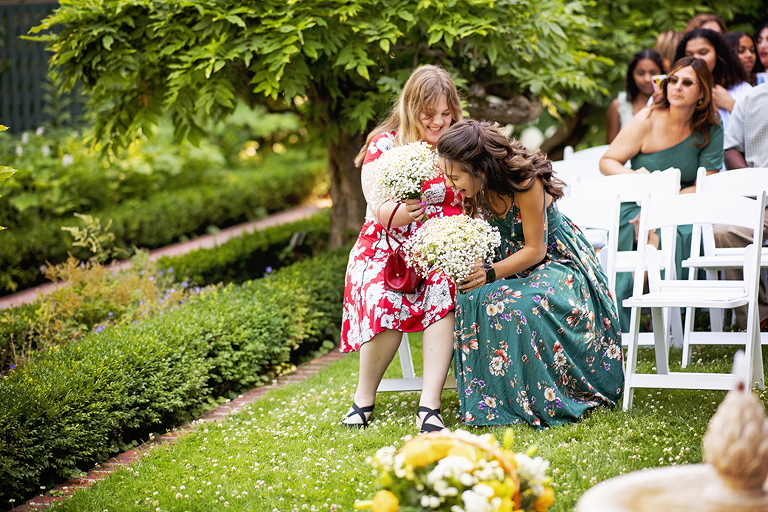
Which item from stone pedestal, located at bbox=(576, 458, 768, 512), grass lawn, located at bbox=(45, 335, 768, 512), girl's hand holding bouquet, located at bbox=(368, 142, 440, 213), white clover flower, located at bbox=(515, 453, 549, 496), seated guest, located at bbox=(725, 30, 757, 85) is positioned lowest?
grass lawn, located at bbox=(45, 335, 768, 512)

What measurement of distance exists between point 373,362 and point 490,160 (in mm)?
1278

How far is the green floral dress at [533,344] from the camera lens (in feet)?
12.0

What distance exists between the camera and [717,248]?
16.5ft

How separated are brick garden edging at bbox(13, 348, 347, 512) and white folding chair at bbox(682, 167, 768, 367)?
103 inches

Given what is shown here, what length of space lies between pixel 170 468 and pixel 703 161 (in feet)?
14.2

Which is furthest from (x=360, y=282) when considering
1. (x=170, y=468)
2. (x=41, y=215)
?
(x=41, y=215)

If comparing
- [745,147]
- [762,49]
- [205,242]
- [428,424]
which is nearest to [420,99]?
[428,424]

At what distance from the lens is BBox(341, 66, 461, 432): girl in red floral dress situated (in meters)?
3.80

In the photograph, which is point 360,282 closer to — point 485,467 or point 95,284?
point 485,467

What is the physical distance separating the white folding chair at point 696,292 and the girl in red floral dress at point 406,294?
1.00 m

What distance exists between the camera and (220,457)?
360 cm

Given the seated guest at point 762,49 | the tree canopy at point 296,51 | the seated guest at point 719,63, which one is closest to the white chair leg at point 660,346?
the tree canopy at point 296,51

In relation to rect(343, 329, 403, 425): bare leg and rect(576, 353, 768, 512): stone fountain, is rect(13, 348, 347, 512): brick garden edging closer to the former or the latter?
rect(343, 329, 403, 425): bare leg

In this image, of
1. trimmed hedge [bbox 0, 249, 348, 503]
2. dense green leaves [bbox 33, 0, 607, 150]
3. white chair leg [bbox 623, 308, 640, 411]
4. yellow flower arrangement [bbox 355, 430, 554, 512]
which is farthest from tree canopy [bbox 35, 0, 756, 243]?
yellow flower arrangement [bbox 355, 430, 554, 512]
